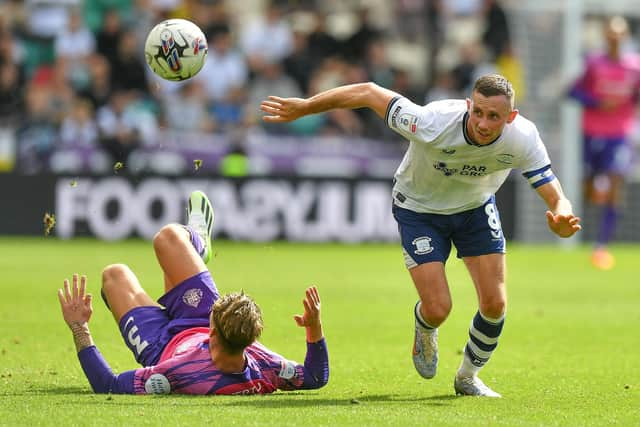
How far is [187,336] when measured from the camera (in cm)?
722

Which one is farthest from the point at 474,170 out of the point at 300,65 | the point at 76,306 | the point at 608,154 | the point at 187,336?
the point at 300,65

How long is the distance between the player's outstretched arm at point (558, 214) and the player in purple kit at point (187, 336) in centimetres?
143

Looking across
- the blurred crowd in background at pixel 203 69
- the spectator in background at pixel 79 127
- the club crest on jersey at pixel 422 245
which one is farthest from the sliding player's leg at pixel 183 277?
the spectator in background at pixel 79 127

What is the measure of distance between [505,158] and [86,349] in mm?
2773

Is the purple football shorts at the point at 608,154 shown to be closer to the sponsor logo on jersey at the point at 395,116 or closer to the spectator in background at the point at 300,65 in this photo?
the spectator in background at the point at 300,65

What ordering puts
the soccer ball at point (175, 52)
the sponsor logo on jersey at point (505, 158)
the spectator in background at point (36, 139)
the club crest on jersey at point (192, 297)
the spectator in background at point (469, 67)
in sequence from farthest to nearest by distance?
the spectator in background at point (469, 67) → the spectator in background at point (36, 139) → the soccer ball at point (175, 52) → the sponsor logo on jersey at point (505, 158) → the club crest on jersey at point (192, 297)

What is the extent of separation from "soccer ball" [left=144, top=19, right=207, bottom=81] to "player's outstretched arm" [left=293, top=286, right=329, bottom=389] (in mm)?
2428

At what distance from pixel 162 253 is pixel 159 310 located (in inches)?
15.3

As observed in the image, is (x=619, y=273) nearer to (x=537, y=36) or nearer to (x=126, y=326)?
(x=537, y=36)

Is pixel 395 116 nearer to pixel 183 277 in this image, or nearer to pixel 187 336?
pixel 183 277

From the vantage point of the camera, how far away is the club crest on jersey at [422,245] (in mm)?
7800

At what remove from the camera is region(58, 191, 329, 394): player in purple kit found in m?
6.82

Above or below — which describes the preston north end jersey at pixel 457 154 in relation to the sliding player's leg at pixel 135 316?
above

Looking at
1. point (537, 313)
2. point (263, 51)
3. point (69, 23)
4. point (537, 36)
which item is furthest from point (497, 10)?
point (537, 313)
